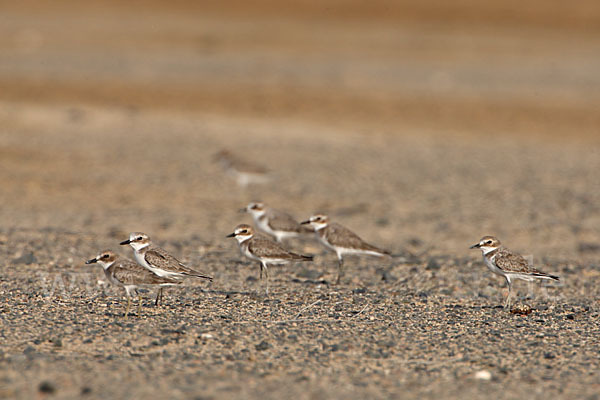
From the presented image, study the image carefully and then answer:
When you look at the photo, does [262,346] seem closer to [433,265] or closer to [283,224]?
[433,265]

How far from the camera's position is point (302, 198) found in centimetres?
1791

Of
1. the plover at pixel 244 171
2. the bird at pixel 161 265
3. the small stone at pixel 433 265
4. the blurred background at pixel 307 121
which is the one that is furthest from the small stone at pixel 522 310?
the plover at pixel 244 171

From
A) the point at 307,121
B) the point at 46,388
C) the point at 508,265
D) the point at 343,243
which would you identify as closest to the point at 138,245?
the point at 343,243

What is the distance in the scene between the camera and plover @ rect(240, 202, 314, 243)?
41.3ft

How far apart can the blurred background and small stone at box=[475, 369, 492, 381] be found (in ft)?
22.7

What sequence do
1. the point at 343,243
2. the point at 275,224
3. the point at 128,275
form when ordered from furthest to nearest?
the point at 275,224 → the point at 343,243 → the point at 128,275

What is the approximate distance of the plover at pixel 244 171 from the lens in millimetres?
18469

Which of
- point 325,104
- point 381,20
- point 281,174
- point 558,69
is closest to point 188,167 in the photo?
point 281,174

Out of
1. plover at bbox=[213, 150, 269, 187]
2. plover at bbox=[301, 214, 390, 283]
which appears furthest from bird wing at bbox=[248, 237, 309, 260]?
plover at bbox=[213, 150, 269, 187]

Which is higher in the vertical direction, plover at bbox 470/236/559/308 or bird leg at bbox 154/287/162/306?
plover at bbox 470/236/559/308

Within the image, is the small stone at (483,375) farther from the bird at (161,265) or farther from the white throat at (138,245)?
the white throat at (138,245)

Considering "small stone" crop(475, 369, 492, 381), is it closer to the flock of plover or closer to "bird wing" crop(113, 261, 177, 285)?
the flock of plover

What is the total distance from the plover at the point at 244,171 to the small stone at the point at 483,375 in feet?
38.0

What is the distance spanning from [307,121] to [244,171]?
806cm
